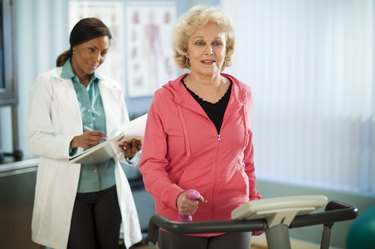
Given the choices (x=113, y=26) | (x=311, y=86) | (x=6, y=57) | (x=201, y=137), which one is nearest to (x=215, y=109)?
(x=201, y=137)

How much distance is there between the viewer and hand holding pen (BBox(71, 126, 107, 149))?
2693mm

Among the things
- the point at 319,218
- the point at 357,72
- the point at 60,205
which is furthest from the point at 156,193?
the point at 357,72

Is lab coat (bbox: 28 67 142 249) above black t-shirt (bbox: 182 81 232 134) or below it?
below

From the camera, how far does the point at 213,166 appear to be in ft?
7.09

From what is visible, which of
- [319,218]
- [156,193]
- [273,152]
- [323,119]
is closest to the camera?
[319,218]

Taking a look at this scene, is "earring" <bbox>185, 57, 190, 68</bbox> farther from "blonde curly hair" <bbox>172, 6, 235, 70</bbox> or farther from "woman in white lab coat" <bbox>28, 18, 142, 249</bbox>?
"woman in white lab coat" <bbox>28, 18, 142, 249</bbox>

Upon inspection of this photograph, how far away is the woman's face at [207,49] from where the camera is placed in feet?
7.27

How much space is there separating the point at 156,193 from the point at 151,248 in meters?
0.31

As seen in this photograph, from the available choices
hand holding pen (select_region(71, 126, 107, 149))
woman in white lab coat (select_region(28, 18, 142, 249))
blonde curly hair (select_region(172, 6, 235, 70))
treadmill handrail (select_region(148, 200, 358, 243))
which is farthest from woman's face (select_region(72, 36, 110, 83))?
treadmill handrail (select_region(148, 200, 358, 243))

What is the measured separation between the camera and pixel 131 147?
281cm

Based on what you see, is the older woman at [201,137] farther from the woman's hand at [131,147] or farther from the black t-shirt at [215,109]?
the woman's hand at [131,147]

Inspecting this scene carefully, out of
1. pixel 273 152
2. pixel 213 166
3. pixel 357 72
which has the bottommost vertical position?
pixel 273 152

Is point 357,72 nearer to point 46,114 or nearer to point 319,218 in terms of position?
point 46,114

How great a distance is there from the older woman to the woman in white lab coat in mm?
626
